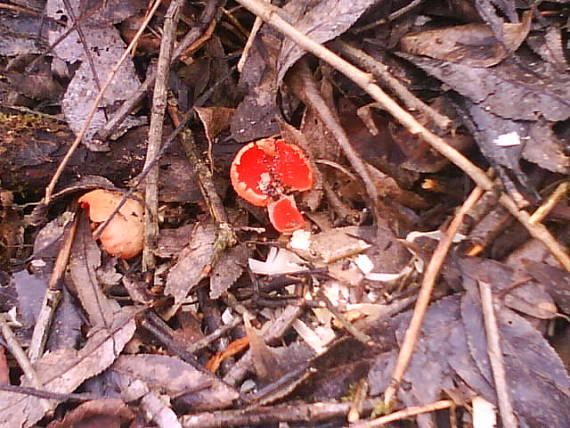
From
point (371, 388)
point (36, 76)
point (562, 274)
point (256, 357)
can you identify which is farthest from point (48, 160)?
point (562, 274)

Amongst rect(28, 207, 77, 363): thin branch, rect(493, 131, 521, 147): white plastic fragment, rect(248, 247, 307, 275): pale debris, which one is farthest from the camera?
rect(248, 247, 307, 275): pale debris

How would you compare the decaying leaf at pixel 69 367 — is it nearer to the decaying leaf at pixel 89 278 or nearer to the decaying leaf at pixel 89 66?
the decaying leaf at pixel 89 278

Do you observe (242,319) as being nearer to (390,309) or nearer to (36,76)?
(390,309)

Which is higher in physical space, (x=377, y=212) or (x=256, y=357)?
(x=377, y=212)

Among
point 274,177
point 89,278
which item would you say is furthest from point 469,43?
point 89,278

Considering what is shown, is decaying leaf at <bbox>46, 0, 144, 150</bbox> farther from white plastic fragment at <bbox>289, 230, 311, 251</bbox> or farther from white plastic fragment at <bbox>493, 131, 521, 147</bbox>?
white plastic fragment at <bbox>493, 131, 521, 147</bbox>

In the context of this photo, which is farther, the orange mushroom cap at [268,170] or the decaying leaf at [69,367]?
the orange mushroom cap at [268,170]

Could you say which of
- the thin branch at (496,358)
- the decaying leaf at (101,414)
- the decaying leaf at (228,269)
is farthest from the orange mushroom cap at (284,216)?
the decaying leaf at (101,414)

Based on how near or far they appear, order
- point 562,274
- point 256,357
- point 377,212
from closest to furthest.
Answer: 1. point 562,274
2. point 256,357
3. point 377,212

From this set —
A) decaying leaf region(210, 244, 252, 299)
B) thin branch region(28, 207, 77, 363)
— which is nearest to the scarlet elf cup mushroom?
decaying leaf region(210, 244, 252, 299)
